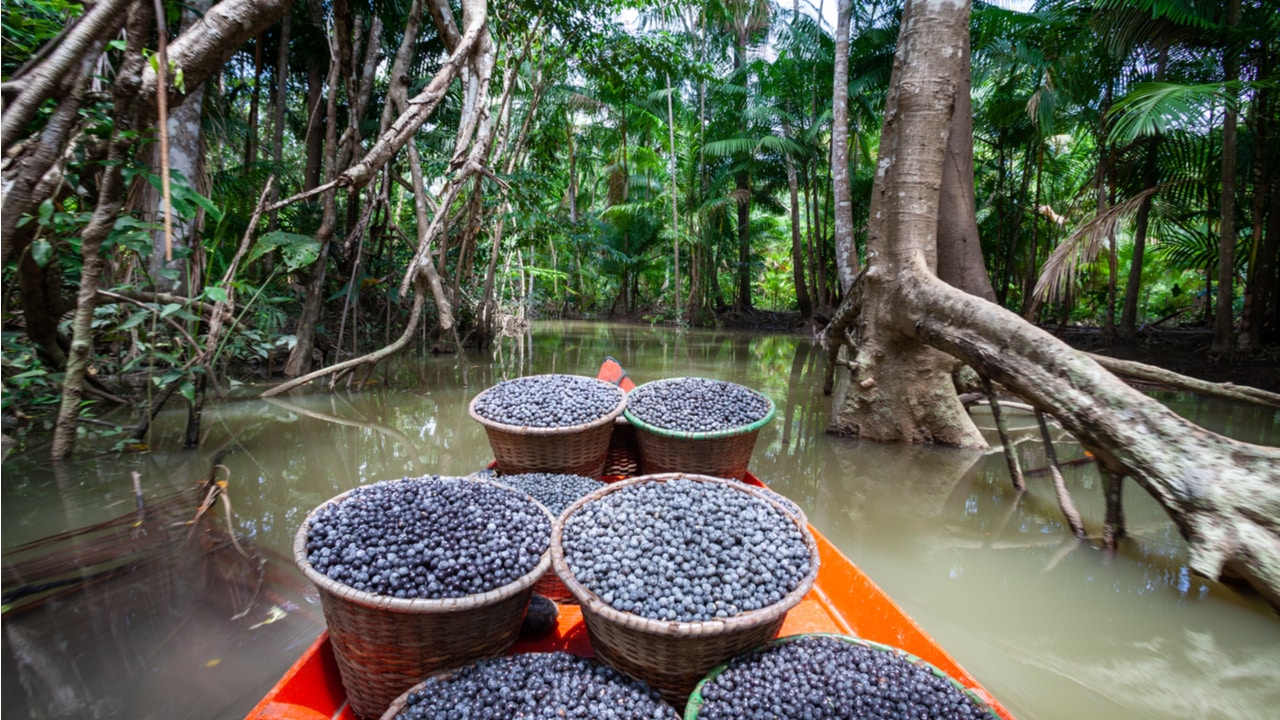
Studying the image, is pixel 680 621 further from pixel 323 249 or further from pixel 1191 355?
pixel 1191 355

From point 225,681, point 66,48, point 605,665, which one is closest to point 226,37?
point 66,48

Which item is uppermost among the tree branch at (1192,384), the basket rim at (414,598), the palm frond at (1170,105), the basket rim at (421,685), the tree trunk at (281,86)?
the tree trunk at (281,86)

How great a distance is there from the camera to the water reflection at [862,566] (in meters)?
1.71

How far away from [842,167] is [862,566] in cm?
617

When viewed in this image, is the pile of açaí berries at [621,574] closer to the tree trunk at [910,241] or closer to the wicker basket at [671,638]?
the wicker basket at [671,638]

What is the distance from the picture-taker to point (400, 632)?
126 centimetres

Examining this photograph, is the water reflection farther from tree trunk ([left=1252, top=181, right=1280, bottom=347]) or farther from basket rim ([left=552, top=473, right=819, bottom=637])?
tree trunk ([left=1252, top=181, right=1280, bottom=347])

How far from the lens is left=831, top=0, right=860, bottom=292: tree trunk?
21.8ft

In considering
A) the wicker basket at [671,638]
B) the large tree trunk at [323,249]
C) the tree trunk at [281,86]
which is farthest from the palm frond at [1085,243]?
the tree trunk at [281,86]

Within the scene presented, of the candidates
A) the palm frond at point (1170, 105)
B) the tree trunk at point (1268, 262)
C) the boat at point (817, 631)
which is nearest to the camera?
the boat at point (817, 631)

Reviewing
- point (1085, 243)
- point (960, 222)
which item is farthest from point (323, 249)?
point (1085, 243)

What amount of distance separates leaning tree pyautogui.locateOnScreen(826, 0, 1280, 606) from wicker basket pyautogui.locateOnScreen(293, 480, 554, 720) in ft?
7.66

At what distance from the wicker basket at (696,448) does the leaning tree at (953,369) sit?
149cm

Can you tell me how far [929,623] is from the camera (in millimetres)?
2088
